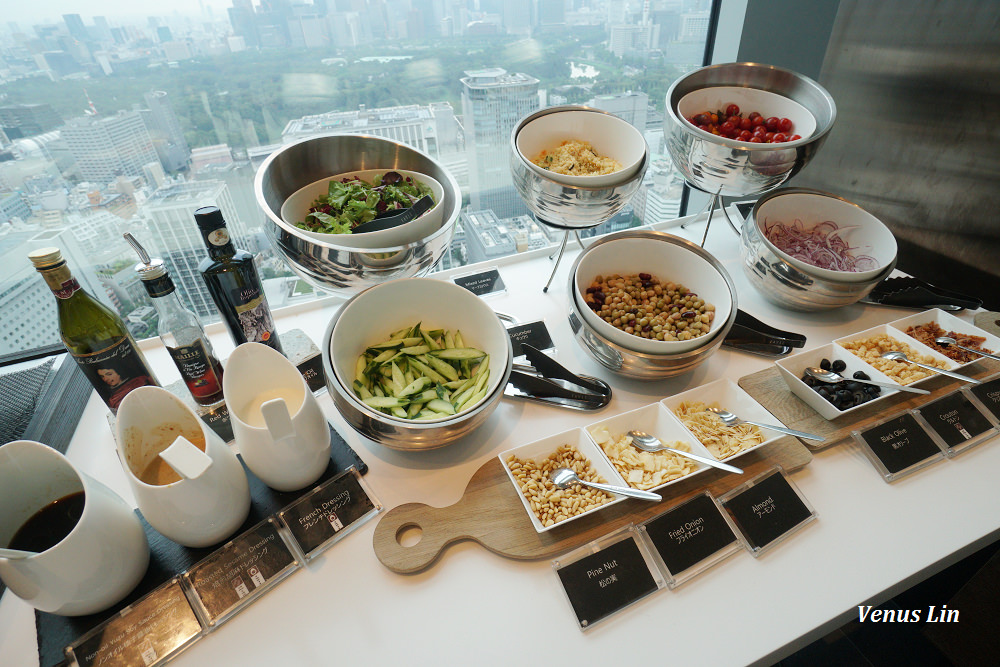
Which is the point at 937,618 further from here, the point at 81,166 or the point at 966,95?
the point at 81,166

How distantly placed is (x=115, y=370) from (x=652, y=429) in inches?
38.6

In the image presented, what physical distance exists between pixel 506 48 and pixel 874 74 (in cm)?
105

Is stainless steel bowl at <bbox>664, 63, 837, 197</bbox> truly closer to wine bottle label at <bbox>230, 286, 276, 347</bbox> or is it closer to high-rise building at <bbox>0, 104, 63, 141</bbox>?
wine bottle label at <bbox>230, 286, 276, 347</bbox>

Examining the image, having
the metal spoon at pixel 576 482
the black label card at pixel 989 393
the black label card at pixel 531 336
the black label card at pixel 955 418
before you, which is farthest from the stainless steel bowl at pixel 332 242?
the black label card at pixel 989 393

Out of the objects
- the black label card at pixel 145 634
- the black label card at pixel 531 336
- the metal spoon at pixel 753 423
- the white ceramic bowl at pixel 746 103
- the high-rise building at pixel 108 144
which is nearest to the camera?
the black label card at pixel 145 634

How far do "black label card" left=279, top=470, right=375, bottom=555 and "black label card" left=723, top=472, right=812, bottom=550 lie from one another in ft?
2.00

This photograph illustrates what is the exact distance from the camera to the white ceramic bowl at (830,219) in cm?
119

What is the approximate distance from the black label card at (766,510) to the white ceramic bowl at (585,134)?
30.3 inches

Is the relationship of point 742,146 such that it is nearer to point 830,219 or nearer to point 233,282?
point 830,219

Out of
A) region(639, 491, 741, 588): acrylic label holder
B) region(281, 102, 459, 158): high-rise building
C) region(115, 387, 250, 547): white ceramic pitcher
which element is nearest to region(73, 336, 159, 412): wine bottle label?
region(115, 387, 250, 547): white ceramic pitcher

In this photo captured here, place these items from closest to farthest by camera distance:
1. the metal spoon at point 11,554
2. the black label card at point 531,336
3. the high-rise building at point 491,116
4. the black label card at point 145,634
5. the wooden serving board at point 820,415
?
the metal spoon at point 11,554 → the black label card at point 145,634 → the wooden serving board at point 820,415 → the black label card at point 531,336 → the high-rise building at point 491,116

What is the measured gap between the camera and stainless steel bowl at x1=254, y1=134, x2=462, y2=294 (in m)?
0.94

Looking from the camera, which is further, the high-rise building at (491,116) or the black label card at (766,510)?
the high-rise building at (491,116)

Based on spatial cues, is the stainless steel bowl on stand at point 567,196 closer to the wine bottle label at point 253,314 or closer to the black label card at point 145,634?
the wine bottle label at point 253,314
